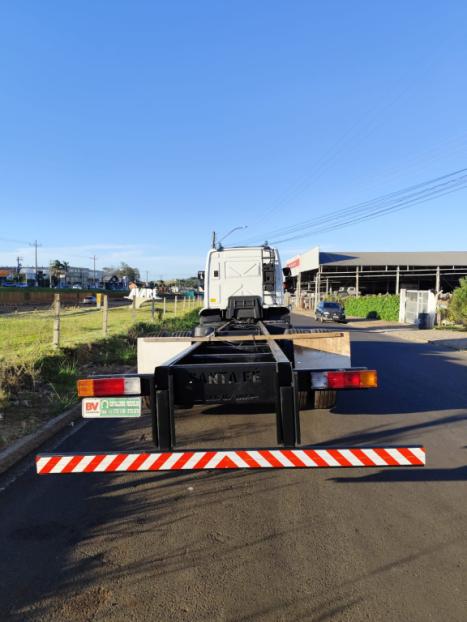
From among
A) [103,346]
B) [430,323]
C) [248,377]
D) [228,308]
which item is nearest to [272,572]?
[248,377]

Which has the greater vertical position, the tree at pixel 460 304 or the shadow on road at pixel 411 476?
the tree at pixel 460 304

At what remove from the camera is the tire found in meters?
6.09

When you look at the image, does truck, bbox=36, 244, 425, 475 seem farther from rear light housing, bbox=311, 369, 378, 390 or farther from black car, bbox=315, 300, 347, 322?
black car, bbox=315, 300, 347, 322

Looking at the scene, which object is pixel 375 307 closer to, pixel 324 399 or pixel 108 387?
pixel 324 399

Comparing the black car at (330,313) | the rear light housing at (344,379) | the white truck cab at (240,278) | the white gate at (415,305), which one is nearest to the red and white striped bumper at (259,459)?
the rear light housing at (344,379)

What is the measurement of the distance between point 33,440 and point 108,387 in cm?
191

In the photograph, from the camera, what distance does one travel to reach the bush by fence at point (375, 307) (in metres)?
36.2

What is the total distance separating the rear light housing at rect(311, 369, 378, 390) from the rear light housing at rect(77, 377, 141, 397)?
1674mm

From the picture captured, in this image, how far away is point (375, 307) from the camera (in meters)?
39.8

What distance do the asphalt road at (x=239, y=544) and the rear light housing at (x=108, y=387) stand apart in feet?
3.00

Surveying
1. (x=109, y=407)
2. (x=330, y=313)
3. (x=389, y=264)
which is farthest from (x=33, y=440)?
(x=389, y=264)

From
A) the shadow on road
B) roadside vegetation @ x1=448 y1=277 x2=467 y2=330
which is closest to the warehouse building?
roadside vegetation @ x1=448 y1=277 x2=467 y2=330

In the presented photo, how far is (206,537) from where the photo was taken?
132 inches

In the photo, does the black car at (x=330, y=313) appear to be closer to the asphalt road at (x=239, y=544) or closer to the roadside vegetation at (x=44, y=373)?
the roadside vegetation at (x=44, y=373)
